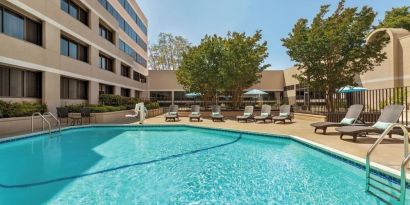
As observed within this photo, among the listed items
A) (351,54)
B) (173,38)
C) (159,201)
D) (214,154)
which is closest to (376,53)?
(351,54)

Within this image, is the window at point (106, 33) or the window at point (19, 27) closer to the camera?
the window at point (19, 27)

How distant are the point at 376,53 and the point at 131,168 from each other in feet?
52.9

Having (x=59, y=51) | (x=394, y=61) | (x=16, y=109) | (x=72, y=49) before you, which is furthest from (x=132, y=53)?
(x=394, y=61)

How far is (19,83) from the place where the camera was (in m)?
15.1

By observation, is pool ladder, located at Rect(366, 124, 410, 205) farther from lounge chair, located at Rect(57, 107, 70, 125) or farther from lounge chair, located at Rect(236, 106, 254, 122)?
lounge chair, located at Rect(57, 107, 70, 125)

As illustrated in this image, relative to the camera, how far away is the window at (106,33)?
27530 millimetres

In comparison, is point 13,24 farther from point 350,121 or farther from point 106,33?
point 350,121

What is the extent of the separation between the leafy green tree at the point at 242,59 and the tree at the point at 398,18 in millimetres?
21564

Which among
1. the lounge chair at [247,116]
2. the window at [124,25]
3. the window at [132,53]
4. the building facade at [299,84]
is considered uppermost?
the window at [124,25]

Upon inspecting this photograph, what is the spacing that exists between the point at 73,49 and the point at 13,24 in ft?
21.8

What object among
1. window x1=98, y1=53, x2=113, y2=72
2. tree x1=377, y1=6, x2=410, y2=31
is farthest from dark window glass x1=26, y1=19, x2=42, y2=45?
tree x1=377, y1=6, x2=410, y2=31

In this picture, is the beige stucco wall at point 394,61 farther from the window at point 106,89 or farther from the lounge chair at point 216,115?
the window at point 106,89

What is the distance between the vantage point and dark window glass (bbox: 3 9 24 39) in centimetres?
1395

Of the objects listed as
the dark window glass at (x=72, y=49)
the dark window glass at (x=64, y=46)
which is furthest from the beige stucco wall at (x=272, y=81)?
the dark window glass at (x=64, y=46)
